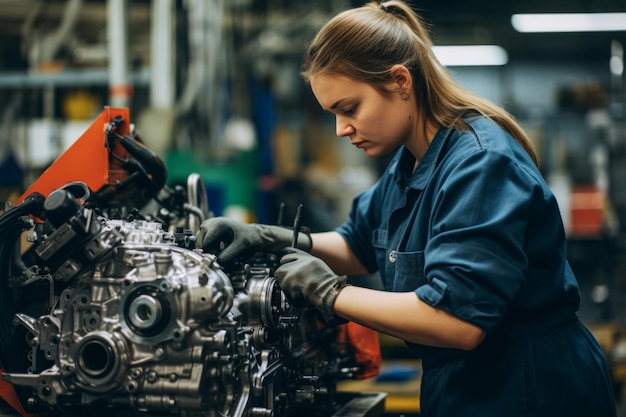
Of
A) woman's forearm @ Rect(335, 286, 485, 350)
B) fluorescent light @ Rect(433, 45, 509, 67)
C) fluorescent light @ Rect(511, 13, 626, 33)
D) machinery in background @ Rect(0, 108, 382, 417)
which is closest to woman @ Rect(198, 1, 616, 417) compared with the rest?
woman's forearm @ Rect(335, 286, 485, 350)

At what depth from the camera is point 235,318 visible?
1.73 metres

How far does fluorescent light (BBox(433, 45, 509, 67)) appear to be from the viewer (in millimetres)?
10242

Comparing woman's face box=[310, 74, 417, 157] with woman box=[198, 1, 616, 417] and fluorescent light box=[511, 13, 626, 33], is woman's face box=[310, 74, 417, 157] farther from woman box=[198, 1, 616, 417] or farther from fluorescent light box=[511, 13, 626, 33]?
fluorescent light box=[511, 13, 626, 33]

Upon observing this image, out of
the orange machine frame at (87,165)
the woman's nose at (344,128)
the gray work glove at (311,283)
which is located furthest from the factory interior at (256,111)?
the woman's nose at (344,128)

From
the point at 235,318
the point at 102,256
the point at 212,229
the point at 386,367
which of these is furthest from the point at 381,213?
the point at 386,367

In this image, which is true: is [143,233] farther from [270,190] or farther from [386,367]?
[270,190]

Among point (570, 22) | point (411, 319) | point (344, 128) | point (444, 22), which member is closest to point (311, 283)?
point (411, 319)

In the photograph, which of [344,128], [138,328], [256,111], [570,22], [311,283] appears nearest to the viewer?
[138,328]

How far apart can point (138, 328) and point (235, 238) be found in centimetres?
47

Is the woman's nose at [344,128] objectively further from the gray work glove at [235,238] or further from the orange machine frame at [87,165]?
the orange machine frame at [87,165]

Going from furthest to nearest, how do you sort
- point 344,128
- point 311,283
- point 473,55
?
point 473,55 < point 344,128 < point 311,283

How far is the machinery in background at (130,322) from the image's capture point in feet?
5.37

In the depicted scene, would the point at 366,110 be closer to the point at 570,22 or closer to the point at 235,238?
the point at 235,238

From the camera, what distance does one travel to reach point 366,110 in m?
1.88
